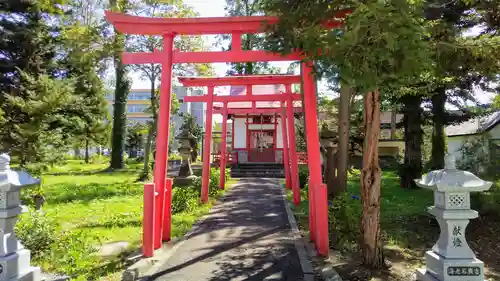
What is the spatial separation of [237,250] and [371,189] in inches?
103

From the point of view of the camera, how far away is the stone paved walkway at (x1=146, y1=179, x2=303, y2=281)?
5133 mm

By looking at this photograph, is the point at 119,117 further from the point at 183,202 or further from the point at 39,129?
the point at 183,202

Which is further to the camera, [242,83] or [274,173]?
[274,173]

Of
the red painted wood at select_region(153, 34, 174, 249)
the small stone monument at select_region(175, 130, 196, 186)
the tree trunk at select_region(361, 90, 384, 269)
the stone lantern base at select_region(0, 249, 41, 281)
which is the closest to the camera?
the stone lantern base at select_region(0, 249, 41, 281)

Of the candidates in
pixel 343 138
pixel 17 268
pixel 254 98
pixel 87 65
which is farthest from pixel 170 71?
pixel 87 65

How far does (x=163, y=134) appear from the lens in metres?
6.39

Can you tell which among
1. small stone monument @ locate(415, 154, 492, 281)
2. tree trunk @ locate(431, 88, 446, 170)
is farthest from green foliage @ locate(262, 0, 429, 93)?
tree trunk @ locate(431, 88, 446, 170)

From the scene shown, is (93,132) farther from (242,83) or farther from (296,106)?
(242,83)

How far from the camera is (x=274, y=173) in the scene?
72.4 ft

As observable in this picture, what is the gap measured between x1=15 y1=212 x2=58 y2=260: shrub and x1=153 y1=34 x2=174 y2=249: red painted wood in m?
1.70

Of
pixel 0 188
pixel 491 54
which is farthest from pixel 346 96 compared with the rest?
pixel 0 188

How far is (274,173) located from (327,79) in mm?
17701

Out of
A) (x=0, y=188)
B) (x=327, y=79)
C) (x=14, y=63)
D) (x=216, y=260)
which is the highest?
(x=14, y=63)

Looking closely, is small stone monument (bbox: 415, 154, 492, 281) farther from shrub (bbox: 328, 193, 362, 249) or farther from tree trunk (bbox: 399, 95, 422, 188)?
tree trunk (bbox: 399, 95, 422, 188)
